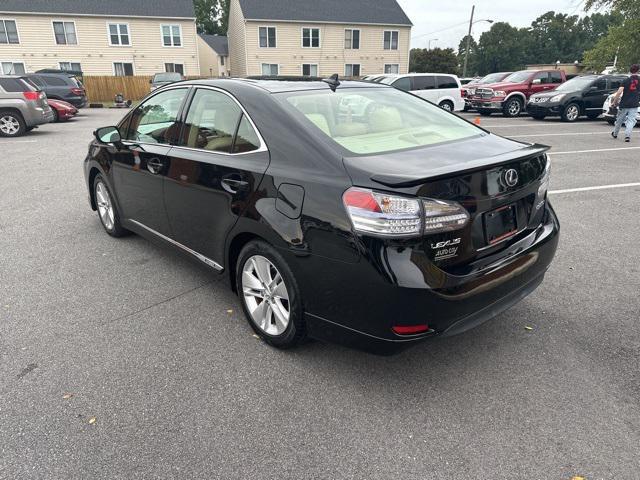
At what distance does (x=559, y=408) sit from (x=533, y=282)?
77 centimetres

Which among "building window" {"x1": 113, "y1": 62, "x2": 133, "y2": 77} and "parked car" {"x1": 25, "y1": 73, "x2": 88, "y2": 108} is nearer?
"parked car" {"x1": 25, "y1": 73, "x2": 88, "y2": 108}

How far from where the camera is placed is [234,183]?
3105 millimetres

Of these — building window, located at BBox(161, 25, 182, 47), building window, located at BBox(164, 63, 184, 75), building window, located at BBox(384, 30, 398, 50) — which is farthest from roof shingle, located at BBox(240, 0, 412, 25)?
building window, located at BBox(164, 63, 184, 75)

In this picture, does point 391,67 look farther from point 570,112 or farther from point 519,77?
point 570,112

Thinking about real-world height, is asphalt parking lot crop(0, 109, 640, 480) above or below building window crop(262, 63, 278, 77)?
below

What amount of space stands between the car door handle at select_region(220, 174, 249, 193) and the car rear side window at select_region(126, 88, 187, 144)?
0.93m

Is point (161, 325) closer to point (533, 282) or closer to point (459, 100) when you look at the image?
point (533, 282)

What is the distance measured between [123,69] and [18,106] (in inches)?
968

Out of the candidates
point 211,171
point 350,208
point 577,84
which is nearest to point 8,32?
point 577,84

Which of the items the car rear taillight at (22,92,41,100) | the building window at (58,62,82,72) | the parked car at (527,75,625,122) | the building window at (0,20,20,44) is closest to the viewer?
the car rear taillight at (22,92,41,100)

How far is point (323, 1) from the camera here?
3947cm

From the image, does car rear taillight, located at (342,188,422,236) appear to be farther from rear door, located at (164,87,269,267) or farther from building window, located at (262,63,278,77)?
building window, located at (262,63,278,77)

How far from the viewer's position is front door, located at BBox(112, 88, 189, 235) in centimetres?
391

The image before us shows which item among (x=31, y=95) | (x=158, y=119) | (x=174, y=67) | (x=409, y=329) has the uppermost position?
(x=174, y=67)
